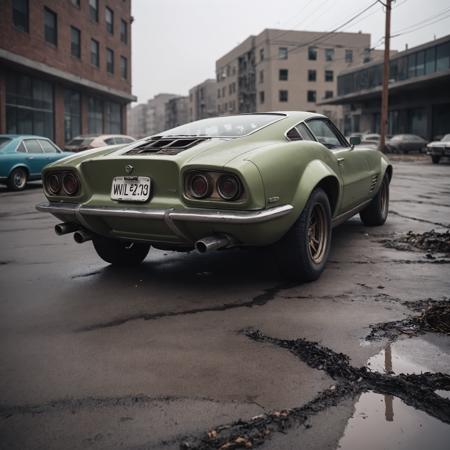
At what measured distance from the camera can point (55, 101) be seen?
25.9 metres

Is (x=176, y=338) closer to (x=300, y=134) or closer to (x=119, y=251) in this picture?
(x=119, y=251)

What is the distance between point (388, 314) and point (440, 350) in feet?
1.94

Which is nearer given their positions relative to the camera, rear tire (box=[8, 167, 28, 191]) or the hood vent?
the hood vent

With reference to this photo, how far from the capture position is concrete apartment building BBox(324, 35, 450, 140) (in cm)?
3425

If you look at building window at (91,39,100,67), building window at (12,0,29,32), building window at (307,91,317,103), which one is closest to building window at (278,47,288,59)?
building window at (307,91,317,103)

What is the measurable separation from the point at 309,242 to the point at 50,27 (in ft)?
79.8

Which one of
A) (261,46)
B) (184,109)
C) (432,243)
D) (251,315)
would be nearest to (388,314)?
(251,315)

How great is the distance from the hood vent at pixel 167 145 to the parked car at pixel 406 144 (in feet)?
101

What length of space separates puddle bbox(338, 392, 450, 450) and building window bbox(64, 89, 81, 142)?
27.4 m

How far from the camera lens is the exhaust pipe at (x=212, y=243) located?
3.28m

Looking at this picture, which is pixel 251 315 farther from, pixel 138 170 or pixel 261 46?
pixel 261 46

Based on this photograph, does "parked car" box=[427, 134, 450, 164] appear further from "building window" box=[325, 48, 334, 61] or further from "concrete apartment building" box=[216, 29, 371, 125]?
"building window" box=[325, 48, 334, 61]

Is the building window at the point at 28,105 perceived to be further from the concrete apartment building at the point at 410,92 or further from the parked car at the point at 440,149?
the concrete apartment building at the point at 410,92

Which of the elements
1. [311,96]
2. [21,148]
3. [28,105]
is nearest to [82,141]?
[21,148]
